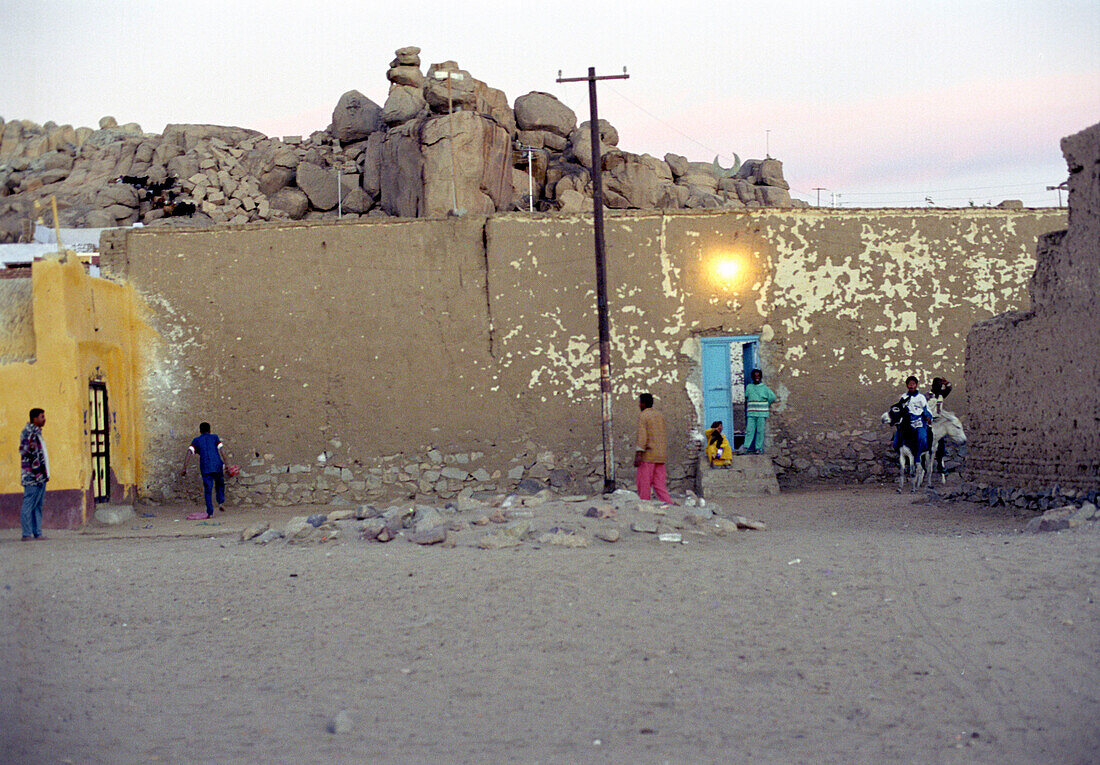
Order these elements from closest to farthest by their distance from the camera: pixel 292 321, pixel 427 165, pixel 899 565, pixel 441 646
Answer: pixel 441 646 < pixel 899 565 < pixel 292 321 < pixel 427 165

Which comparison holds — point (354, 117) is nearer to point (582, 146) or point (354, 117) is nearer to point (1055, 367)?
point (582, 146)

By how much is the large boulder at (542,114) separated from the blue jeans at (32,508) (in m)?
22.3

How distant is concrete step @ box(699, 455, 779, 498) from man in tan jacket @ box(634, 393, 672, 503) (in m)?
3.38

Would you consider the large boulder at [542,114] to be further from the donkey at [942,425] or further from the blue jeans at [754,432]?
the donkey at [942,425]

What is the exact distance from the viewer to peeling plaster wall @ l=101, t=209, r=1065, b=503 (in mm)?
15664

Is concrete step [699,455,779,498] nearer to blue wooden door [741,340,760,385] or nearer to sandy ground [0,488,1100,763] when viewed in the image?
blue wooden door [741,340,760,385]

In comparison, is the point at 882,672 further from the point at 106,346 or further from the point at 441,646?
the point at 106,346

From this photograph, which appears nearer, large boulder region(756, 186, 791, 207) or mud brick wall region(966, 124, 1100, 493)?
mud brick wall region(966, 124, 1100, 493)

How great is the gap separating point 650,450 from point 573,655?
20.5 feet

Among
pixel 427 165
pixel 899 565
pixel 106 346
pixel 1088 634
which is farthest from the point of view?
pixel 427 165

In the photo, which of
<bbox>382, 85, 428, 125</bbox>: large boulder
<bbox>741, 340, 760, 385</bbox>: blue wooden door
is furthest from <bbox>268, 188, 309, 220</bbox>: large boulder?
<bbox>741, 340, 760, 385</bbox>: blue wooden door

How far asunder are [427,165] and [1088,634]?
21901 mm

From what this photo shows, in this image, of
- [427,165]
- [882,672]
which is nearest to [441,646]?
[882,672]

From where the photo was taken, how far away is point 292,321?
51.6ft
